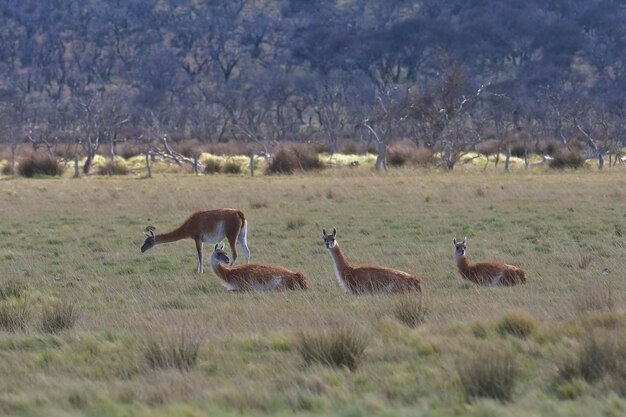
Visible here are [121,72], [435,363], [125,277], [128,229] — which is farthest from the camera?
[121,72]

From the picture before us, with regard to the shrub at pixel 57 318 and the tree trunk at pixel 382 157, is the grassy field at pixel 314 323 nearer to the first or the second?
the shrub at pixel 57 318

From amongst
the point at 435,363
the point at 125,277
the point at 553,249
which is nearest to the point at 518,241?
the point at 553,249

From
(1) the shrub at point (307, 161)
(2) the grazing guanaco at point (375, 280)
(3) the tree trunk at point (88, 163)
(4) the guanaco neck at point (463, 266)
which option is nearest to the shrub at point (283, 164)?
→ (1) the shrub at point (307, 161)

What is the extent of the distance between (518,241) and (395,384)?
34.3 ft

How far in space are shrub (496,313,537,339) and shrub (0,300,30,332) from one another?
13.8 ft

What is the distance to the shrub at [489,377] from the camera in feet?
23.7

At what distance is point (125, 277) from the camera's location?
14258 mm

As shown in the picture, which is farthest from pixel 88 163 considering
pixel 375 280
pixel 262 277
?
pixel 375 280

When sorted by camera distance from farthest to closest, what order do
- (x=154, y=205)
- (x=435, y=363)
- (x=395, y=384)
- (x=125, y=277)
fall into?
(x=154, y=205), (x=125, y=277), (x=435, y=363), (x=395, y=384)

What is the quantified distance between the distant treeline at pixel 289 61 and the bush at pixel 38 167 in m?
24.4

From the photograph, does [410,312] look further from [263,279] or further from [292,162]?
[292,162]

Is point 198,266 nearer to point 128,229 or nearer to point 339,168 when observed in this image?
point 128,229

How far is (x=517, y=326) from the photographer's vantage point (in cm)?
923

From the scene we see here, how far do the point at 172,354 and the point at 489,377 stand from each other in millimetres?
2373
